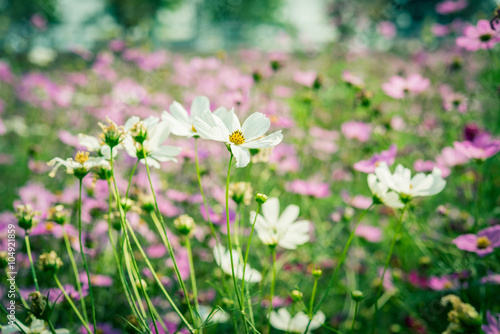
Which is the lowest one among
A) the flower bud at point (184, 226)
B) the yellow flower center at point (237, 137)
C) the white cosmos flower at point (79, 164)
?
the flower bud at point (184, 226)

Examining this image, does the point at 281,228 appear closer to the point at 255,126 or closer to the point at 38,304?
the point at 255,126

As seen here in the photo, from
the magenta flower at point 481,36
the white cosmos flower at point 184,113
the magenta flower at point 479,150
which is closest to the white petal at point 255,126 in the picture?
the white cosmos flower at point 184,113

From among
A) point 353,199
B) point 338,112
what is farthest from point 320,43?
point 353,199

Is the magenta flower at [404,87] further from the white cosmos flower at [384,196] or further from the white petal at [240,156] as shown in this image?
the white petal at [240,156]

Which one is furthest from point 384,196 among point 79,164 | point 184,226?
point 79,164

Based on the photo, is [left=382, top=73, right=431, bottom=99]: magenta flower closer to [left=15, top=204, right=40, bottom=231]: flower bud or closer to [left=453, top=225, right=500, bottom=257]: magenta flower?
[left=453, top=225, right=500, bottom=257]: magenta flower

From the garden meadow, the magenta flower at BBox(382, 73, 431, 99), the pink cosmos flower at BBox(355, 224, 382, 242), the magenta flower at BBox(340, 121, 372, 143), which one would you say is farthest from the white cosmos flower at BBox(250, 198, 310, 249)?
the magenta flower at BBox(340, 121, 372, 143)
